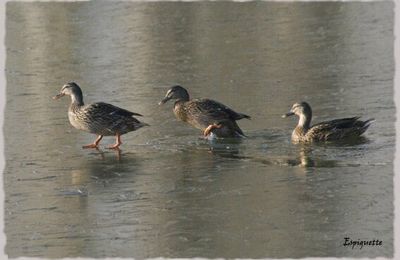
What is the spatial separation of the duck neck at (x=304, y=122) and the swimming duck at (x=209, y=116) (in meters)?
0.75

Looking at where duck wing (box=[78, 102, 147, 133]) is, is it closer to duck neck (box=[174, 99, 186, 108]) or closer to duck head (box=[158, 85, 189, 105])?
duck neck (box=[174, 99, 186, 108])

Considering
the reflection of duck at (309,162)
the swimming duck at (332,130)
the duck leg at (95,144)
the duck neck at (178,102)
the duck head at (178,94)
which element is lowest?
the reflection of duck at (309,162)

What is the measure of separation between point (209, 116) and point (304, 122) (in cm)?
137

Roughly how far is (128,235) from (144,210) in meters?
0.88

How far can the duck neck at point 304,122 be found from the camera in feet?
45.3

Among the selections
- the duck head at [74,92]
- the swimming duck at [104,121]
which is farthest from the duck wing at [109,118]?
the duck head at [74,92]

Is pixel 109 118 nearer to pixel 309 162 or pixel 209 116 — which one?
pixel 209 116

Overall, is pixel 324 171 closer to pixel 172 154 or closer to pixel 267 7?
pixel 172 154

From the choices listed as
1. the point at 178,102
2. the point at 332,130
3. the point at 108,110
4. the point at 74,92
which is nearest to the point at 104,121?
the point at 108,110

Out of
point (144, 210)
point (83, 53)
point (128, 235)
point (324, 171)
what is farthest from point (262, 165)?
point (83, 53)

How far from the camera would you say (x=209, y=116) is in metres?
14.4

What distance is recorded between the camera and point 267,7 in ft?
78.1

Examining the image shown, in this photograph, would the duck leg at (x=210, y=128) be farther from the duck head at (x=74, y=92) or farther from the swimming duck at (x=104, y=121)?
the duck head at (x=74, y=92)

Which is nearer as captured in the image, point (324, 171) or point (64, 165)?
point (324, 171)
